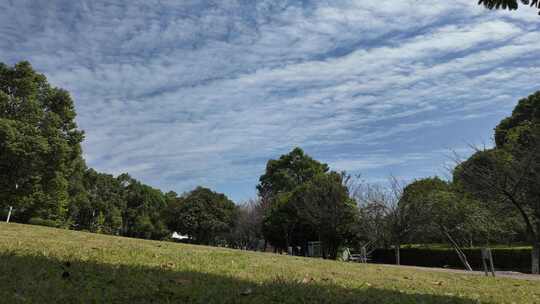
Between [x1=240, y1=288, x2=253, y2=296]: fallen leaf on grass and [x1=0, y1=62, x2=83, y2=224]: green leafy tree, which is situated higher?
[x1=0, y1=62, x2=83, y2=224]: green leafy tree

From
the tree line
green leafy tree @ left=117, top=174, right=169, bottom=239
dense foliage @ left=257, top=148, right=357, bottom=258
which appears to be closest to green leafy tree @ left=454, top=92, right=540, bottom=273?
the tree line

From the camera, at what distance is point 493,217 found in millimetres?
23266

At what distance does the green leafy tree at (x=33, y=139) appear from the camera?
24.3 meters

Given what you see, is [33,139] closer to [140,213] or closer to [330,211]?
[330,211]

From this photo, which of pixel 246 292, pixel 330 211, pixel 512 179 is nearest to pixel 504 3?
pixel 246 292

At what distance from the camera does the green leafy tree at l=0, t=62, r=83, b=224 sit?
24297 millimetres

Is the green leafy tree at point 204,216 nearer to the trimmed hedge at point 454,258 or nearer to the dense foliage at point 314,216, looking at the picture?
the dense foliage at point 314,216

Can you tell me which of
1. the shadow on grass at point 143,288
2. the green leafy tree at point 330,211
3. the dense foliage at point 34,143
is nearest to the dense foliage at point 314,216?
the green leafy tree at point 330,211

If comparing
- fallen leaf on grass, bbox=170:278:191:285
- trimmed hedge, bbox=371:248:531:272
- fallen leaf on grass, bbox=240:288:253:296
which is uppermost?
trimmed hedge, bbox=371:248:531:272

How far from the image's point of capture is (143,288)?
16.3ft

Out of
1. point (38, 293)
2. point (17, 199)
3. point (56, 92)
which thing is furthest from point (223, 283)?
point (56, 92)

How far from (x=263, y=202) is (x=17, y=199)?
32842 millimetres

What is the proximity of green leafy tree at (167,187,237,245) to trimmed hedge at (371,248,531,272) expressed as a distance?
28.3 meters

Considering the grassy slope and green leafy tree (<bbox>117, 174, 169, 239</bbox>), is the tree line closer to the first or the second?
the grassy slope
